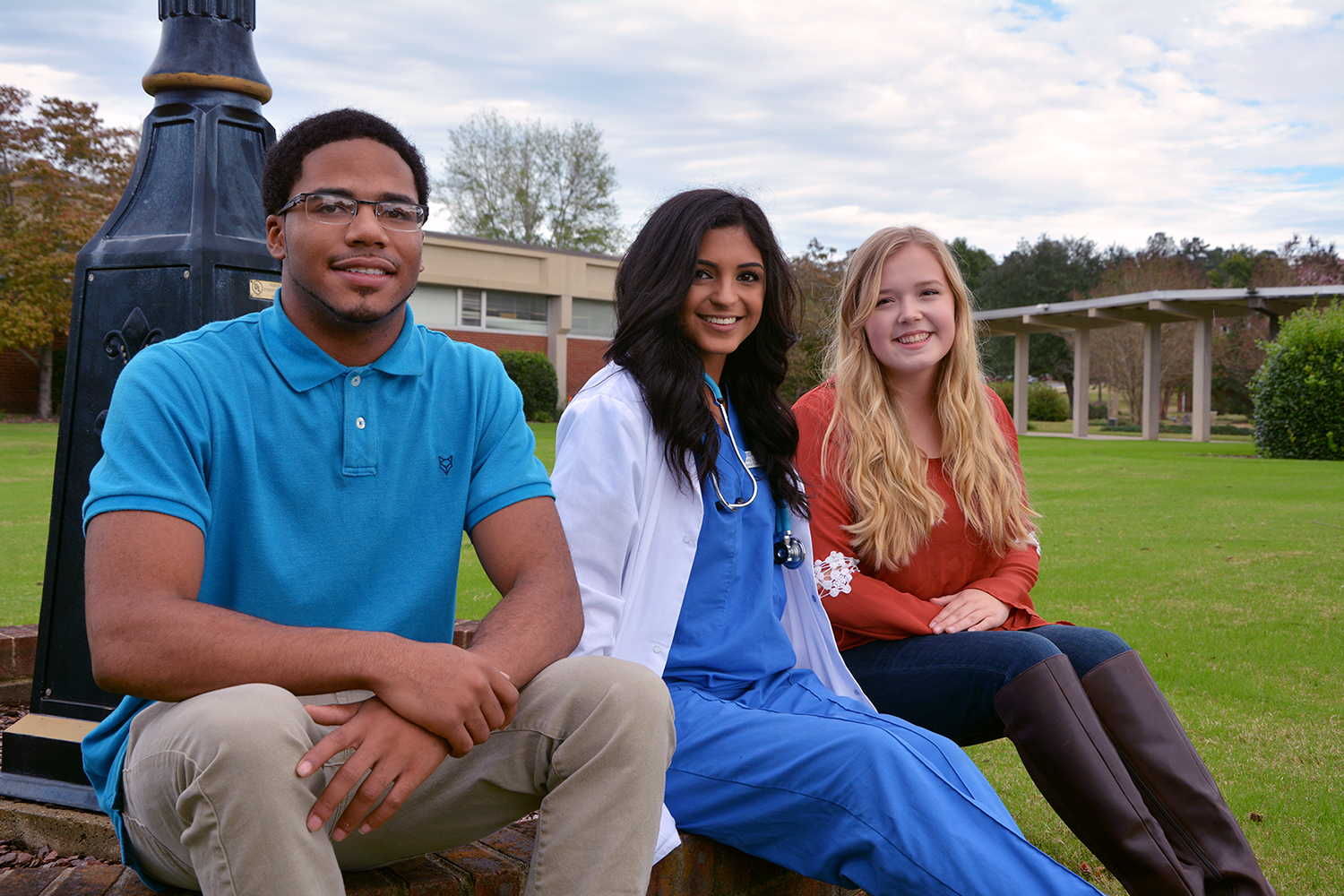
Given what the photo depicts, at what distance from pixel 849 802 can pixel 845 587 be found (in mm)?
860

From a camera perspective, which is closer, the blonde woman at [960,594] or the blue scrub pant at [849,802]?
the blue scrub pant at [849,802]

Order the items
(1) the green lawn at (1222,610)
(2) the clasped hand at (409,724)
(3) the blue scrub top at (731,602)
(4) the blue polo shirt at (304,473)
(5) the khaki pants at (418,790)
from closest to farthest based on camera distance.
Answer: (5) the khaki pants at (418,790) < (2) the clasped hand at (409,724) < (4) the blue polo shirt at (304,473) < (3) the blue scrub top at (731,602) < (1) the green lawn at (1222,610)

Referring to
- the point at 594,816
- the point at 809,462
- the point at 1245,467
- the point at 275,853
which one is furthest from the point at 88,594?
the point at 1245,467

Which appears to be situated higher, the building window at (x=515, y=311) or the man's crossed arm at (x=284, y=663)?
the building window at (x=515, y=311)

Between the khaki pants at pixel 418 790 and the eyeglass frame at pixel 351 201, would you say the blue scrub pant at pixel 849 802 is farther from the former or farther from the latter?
the eyeglass frame at pixel 351 201

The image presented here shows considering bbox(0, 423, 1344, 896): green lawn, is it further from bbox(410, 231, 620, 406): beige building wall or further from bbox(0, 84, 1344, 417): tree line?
bbox(410, 231, 620, 406): beige building wall

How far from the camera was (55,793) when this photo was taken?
8.21ft

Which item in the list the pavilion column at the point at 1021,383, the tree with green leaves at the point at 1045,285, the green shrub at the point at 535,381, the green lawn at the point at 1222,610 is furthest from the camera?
the tree with green leaves at the point at 1045,285

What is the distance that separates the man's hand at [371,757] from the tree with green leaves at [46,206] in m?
29.3

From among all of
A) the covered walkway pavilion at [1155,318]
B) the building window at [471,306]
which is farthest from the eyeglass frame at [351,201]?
the building window at [471,306]

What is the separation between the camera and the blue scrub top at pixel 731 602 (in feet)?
7.81

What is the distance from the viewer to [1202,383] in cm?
2670

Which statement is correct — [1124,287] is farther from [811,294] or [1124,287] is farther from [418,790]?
[418,790]

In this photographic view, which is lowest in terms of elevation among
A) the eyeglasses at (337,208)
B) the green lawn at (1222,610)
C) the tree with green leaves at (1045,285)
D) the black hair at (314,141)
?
the green lawn at (1222,610)
